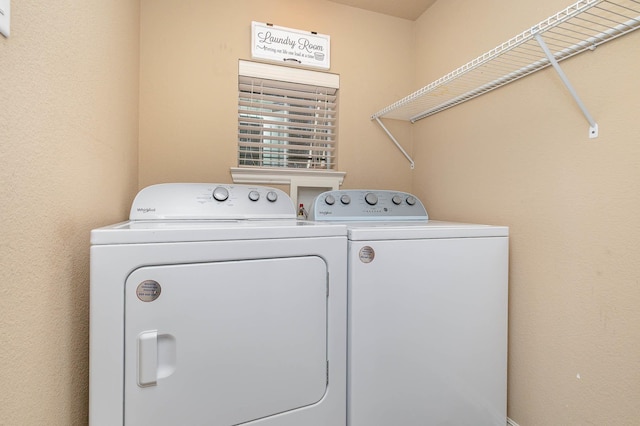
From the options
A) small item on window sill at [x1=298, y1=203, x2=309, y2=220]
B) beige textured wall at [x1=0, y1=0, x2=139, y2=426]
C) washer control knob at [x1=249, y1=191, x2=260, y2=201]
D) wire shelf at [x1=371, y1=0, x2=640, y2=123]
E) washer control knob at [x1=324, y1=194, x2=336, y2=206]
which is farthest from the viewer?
small item on window sill at [x1=298, y1=203, x2=309, y2=220]

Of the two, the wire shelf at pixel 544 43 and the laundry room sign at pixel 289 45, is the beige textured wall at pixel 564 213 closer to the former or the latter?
the wire shelf at pixel 544 43

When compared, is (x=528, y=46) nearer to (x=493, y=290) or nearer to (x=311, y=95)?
(x=493, y=290)

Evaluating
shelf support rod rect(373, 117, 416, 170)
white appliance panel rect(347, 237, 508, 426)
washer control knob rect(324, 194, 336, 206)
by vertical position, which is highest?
shelf support rod rect(373, 117, 416, 170)

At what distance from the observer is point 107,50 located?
1.08 meters

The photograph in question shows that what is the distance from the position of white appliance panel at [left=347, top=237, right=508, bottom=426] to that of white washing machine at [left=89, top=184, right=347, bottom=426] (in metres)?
0.09

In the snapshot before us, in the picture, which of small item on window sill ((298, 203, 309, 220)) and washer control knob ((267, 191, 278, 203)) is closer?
washer control knob ((267, 191, 278, 203))

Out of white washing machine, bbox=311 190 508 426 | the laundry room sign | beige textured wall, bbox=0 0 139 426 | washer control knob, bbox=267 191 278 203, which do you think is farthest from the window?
white washing machine, bbox=311 190 508 426

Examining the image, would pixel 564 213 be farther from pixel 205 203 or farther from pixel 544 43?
pixel 205 203

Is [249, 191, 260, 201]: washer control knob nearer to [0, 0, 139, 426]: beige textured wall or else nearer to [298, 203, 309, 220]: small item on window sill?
[298, 203, 309, 220]: small item on window sill

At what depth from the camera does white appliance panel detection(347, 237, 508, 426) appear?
1031 mm

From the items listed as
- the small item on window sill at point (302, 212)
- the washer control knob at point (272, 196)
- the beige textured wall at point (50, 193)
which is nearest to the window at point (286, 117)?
the small item on window sill at point (302, 212)

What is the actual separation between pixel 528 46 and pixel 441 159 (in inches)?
29.9

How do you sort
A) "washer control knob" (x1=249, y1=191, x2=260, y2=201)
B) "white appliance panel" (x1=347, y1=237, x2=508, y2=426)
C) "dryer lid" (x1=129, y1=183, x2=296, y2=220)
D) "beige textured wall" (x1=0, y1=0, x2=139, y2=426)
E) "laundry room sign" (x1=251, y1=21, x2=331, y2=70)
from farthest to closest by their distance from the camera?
"laundry room sign" (x1=251, y1=21, x2=331, y2=70) < "washer control knob" (x1=249, y1=191, x2=260, y2=201) < "dryer lid" (x1=129, y1=183, x2=296, y2=220) < "white appliance panel" (x1=347, y1=237, x2=508, y2=426) < "beige textured wall" (x1=0, y1=0, x2=139, y2=426)

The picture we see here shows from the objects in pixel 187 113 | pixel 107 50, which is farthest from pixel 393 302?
pixel 187 113
